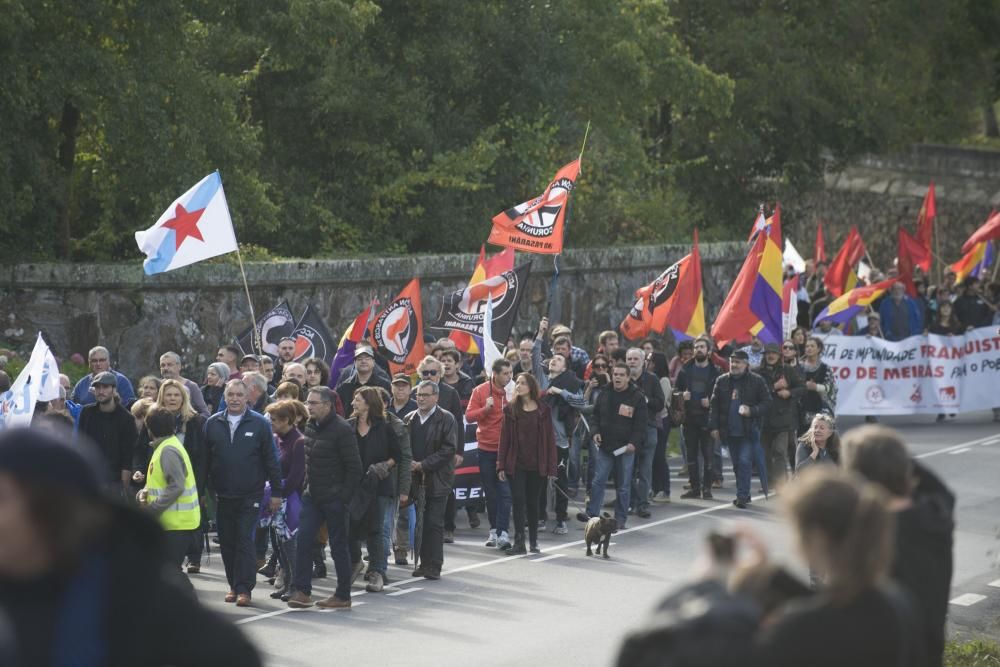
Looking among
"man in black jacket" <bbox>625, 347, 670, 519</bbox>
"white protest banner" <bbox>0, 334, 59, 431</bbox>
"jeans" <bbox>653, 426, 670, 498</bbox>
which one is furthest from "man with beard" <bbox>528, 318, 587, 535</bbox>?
"white protest banner" <bbox>0, 334, 59, 431</bbox>

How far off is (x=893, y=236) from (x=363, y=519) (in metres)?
33.6

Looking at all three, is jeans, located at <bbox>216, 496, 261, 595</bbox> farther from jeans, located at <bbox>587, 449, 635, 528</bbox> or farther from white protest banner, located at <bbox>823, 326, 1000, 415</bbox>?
white protest banner, located at <bbox>823, 326, 1000, 415</bbox>

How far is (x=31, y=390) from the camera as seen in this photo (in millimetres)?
12977

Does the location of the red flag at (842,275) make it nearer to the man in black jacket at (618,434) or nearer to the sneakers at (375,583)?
the man in black jacket at (618,434)

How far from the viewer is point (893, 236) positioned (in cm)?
4478

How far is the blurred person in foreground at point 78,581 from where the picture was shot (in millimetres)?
3457

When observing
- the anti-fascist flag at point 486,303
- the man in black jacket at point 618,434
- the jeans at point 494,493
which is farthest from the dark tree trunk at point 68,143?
the man in black jacket at point 618,434

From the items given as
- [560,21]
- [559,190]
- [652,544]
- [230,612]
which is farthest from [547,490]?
[560,21]

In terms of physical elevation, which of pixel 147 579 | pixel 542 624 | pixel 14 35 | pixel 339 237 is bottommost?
pixel 542 624

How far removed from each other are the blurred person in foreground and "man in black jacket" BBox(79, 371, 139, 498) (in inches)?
393

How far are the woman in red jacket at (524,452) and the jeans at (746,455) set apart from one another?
335cm

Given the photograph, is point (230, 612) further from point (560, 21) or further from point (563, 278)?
point (560, 21)

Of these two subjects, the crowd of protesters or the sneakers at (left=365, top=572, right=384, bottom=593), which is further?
the sneakers at (left=365, top=572, right=384, bottom=593)

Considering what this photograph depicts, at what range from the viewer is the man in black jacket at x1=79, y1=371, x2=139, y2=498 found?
1334cm
